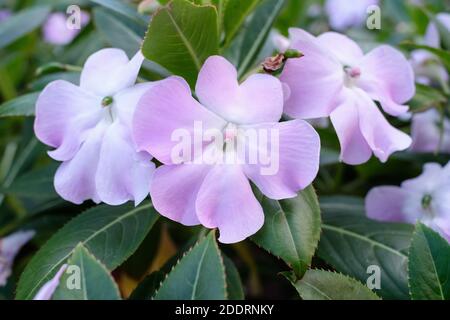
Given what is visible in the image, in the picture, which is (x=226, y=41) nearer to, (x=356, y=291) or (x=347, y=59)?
(x=347, y=59)

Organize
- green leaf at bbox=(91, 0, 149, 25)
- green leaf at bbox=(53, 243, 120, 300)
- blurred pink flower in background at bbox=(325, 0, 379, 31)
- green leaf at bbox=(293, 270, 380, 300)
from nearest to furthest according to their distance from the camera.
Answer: green leaf at bbox=(53, 243, 120, 300) → green leaf at bbox=(293, 270, 380, 300) → green leaf at bbox=(91, 0, 149, 25) → blurred pink flower in background at bbox=(325, 0, 379, 31)

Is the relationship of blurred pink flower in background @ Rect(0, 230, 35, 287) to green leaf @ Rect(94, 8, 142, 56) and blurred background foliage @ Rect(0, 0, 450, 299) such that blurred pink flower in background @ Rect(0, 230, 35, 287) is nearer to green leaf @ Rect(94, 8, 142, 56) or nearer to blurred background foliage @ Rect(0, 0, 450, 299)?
blurred background foliage @ Rect(0, 0, 450, 299)

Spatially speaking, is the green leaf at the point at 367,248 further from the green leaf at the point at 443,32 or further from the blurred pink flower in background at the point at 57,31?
the blurred pink flower in background at the point at 57,31

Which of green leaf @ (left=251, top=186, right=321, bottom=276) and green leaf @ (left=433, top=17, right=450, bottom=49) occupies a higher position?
green leaf @ (left=433, top=17, right=450, bottom=49)

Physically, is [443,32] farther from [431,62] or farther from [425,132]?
[425,132]

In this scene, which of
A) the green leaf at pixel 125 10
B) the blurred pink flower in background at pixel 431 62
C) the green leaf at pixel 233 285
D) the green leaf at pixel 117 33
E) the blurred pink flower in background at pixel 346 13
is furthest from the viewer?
the blurred pink flower in background at pixel 346 13

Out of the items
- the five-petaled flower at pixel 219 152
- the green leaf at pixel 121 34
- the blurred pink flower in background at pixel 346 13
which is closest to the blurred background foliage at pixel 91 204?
the green leaf at pixel 121 34

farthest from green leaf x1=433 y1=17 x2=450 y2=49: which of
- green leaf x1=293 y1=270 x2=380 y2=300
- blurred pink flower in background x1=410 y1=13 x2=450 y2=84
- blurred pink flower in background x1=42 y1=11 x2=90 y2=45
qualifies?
blurred pink flower in background x1=42 y1=11 x2=90 y2=45
